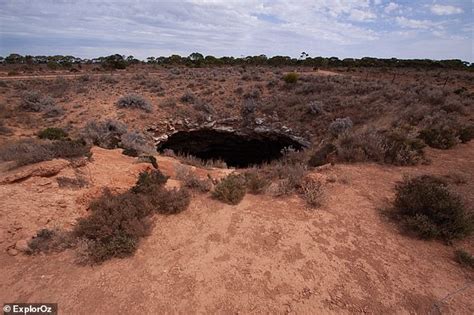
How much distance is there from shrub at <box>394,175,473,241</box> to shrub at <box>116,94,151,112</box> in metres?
14.8

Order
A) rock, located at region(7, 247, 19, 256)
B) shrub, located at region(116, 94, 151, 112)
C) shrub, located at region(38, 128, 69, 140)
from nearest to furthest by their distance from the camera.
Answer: rock, located at region(7, 247, 19, 256) < shrub, located at region(38, 128, 69, 140) < shrub, located at region(116, 94, 151, 112)

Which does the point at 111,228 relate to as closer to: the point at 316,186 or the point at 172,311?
the point at 172,311

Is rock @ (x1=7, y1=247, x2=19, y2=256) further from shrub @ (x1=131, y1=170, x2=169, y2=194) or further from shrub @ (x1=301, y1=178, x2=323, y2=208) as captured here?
shrub @ (x1=301, y1=178, x2=323, y2=208)

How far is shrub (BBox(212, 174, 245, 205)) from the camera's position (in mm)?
5906

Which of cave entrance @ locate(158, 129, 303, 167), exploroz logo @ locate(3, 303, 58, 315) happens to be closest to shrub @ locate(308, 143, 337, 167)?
cave entrance @ locate(158, 129, 303, 167)

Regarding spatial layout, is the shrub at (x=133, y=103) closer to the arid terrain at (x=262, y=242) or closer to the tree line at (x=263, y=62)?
the arid terrain at (x=262, y=242)

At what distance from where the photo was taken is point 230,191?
6020 millimetres

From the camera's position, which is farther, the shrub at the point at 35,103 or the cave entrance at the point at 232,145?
the cave entrance at the point at 232,145

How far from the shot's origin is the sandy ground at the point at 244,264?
372cm

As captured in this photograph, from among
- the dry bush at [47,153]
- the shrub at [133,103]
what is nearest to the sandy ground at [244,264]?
the dry bush at [47,153]

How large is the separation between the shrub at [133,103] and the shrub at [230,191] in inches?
480

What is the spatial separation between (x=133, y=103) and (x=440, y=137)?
15.4 meters

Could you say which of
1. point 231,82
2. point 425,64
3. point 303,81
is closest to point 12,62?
point 231,82

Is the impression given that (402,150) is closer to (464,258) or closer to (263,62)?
(464,258)
